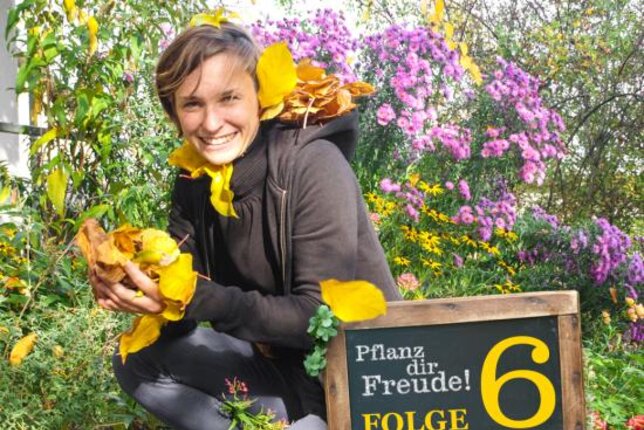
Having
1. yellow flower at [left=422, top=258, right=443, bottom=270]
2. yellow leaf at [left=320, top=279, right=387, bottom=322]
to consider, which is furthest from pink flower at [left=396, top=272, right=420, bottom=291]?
yellow leaf at [left=320, top=279, right=387, bottom=322]

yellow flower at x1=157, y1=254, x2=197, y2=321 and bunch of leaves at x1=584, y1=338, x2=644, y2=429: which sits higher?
yellow flower at x1=157, y1=254, x2=197, y2=321

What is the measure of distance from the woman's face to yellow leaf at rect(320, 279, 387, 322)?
15.7 inches

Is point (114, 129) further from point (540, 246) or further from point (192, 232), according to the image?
point (540, 246)

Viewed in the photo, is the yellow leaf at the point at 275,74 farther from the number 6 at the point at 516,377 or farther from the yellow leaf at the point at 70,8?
the yellow leaf at the point at 70,8

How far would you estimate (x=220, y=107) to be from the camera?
2.00m

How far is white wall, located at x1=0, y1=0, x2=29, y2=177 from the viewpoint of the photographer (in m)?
4.92

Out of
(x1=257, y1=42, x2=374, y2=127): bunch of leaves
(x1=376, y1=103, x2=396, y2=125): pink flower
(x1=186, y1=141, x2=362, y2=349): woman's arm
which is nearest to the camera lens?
(x1=186, y1=141, x2=362, y2=349): woman's arm

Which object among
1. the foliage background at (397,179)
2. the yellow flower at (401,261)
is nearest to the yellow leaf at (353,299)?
the foliage background at (397,179)

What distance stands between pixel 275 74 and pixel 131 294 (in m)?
0.56

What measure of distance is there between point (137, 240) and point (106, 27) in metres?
2.00

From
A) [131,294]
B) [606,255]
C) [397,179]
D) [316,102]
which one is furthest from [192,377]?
[606,255]

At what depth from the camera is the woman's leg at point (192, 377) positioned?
212 cm

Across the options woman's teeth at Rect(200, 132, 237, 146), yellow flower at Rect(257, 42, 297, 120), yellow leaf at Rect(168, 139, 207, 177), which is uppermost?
yellow flower at Rect(257, 42, 297, 120)

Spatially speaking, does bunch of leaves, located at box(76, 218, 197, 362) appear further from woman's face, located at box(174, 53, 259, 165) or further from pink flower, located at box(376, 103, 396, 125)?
pink flower, located at box(376, 103, 396, 125)
